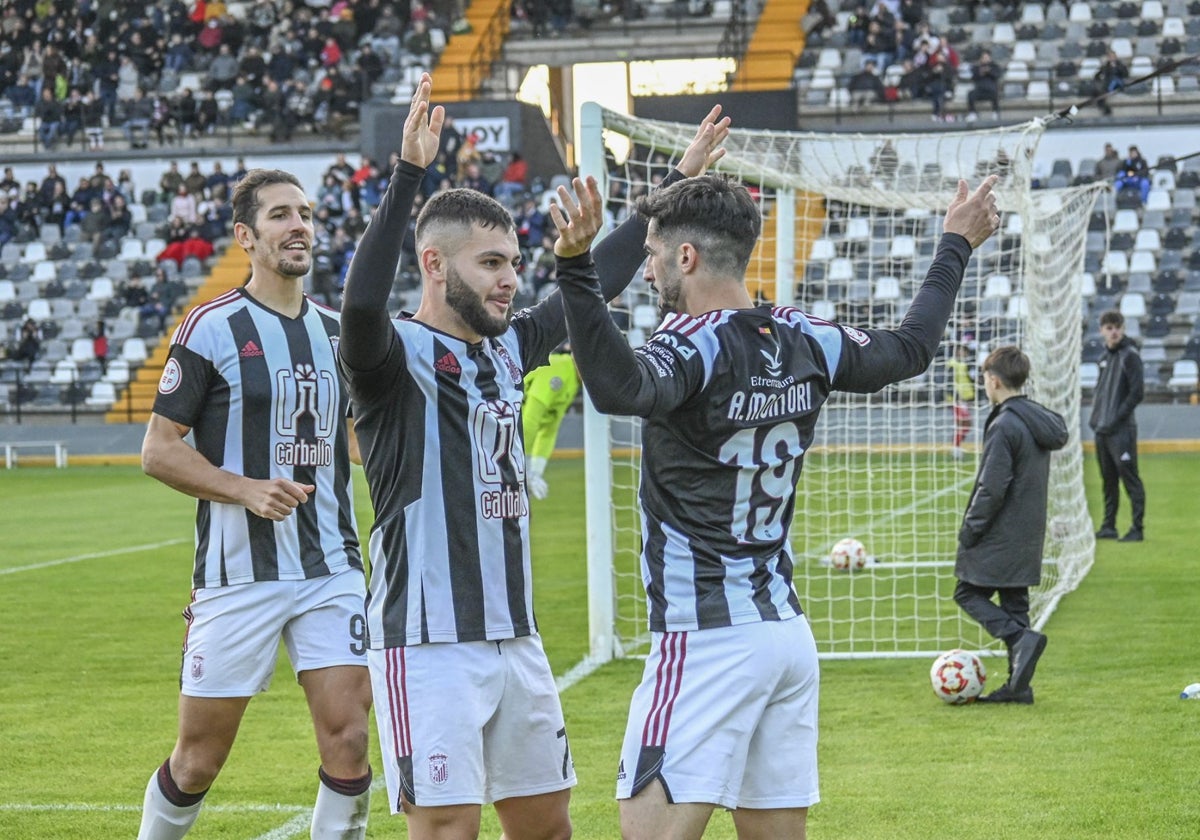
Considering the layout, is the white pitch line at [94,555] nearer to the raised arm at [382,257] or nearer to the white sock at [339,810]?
the white sock at [339,810]

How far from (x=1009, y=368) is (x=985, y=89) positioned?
23177mm

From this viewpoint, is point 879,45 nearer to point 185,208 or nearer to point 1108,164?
point 1108,164

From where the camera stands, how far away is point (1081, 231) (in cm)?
1377

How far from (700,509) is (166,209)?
31.9 meters

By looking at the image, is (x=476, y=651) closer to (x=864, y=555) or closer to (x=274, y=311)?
(x=274, y=311)

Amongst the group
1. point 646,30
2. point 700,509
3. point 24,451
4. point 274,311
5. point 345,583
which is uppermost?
point 646,30

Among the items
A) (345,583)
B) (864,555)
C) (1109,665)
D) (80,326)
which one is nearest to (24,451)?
(80,326)

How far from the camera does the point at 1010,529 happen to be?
839 centimetres

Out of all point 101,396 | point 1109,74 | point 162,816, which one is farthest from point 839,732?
point 1109,74

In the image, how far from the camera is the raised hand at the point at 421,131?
392 centimetres

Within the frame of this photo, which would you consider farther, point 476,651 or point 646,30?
point 646,30

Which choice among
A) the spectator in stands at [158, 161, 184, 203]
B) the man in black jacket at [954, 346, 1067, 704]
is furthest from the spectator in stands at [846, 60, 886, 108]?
the man in black jacket at [954, 346, 1067, 704]

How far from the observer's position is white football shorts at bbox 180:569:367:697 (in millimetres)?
4910

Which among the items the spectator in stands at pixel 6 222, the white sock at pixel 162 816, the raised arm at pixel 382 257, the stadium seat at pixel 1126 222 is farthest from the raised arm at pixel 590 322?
the spectator in stands at pixel 6 222
